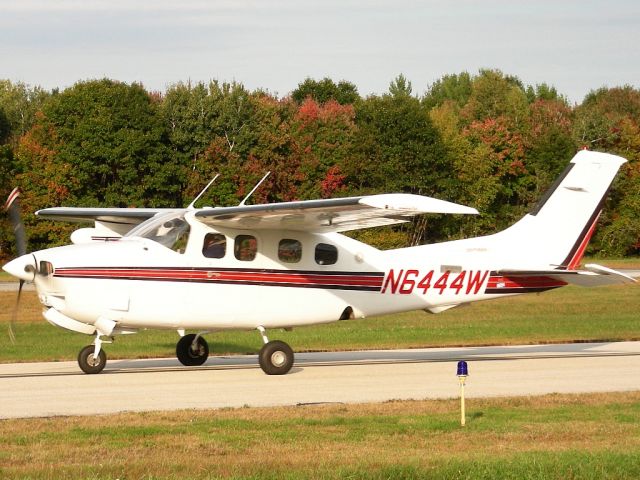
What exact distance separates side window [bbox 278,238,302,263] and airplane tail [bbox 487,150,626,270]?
153 inches

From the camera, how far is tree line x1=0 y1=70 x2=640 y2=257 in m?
66.1

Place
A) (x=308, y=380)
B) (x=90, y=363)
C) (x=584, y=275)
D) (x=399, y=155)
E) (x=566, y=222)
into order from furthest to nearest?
(x=399, y=155) → (x=566, y=222) → (x=584, y=275) → (x=90, y=363) → (x=308, y=380)

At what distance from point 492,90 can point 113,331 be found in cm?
7733

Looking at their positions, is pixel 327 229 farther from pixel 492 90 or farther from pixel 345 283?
pixel 492 90

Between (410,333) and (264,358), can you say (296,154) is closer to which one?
(410,333)

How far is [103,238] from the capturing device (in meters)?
21.3

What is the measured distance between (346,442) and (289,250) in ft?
24.3

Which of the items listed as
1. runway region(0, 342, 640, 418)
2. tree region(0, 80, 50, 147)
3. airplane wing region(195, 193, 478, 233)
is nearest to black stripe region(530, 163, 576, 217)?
runway region(0, 342, 640, 418)

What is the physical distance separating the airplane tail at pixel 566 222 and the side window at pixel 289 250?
3.89m

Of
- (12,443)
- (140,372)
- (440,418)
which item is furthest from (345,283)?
(12,443)

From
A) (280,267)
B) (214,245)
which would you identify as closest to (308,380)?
(280,267)

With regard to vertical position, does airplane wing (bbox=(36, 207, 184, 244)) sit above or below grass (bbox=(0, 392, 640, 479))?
above

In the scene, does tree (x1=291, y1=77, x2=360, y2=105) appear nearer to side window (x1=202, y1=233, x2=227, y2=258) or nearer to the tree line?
the tree line

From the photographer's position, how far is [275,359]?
18750 mm
